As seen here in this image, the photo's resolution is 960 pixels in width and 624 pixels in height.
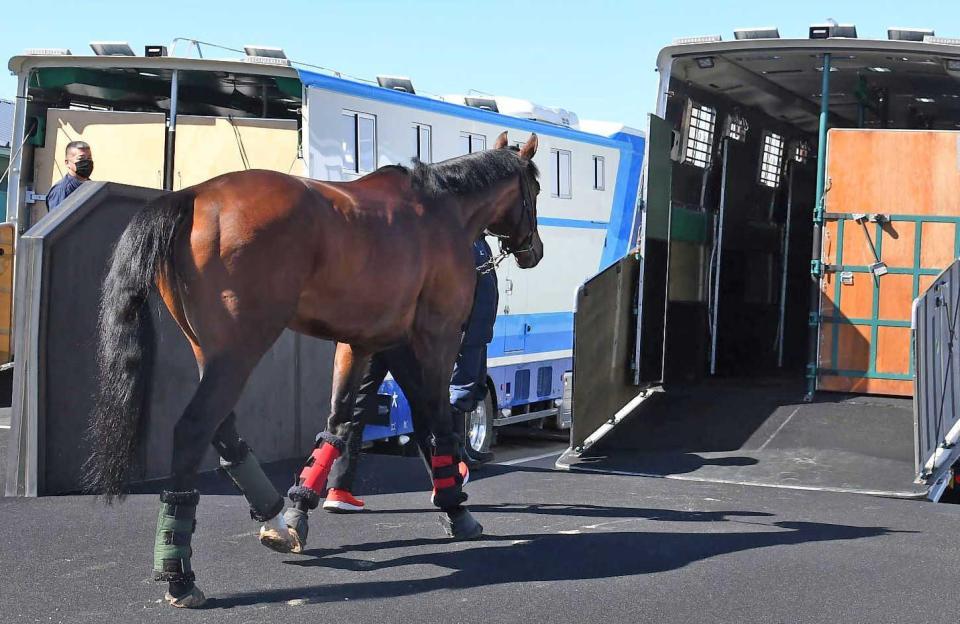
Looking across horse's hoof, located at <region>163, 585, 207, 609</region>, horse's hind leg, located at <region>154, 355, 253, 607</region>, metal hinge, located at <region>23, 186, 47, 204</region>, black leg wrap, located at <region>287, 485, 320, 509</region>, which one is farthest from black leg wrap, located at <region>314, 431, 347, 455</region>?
metal hinge, located at <region>23, 186, 47, 204</region>

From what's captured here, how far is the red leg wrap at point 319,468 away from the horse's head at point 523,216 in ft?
5.35

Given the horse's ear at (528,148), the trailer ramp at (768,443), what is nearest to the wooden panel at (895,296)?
the trailer ramp at (768,443)

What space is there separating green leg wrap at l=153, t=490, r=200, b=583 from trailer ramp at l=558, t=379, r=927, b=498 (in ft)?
13.2

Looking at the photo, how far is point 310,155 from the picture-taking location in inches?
393

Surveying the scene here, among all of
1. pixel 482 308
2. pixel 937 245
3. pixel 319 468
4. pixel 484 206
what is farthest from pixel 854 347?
pixel 319 468

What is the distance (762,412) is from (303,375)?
11.7 feet

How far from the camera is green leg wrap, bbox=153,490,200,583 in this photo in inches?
199

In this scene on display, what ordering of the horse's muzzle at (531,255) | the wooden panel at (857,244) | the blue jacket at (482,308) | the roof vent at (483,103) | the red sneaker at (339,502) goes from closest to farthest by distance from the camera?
the red sneaker at (339,502) → the horse's muzzle at (531,255) → the blue jacket at (482,308) → the wooden panel at (857,244) → the roof vent at (483,103)

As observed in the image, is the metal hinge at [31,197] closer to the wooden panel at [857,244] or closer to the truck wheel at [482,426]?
the truck wheel at [482,426]

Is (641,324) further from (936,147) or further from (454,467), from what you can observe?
(454,467)

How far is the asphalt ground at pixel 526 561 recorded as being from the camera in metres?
5.11

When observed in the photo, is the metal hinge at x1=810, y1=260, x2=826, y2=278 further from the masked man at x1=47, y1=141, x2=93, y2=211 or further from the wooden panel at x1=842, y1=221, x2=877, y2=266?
the masked man at x1=47, y1=141, x2=93, y2=211

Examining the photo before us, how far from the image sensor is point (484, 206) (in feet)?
23.0

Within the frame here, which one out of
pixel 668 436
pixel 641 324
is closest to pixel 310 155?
pixel 641 324
